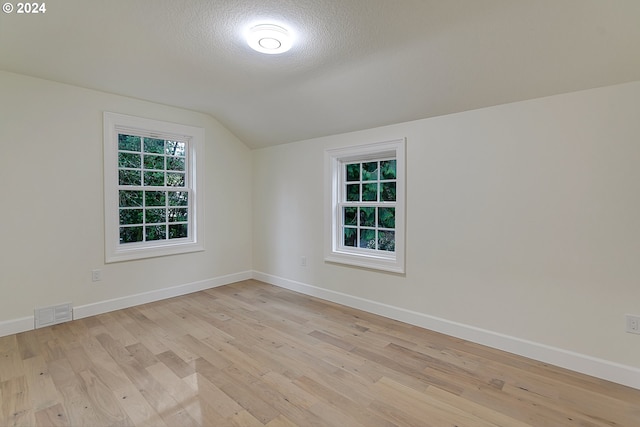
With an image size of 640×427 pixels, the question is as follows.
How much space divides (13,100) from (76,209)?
112cm

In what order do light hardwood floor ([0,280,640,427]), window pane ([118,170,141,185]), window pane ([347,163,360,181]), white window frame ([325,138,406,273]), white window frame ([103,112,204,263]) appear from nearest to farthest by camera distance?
light hardwood floor ([0,280,640,427]) < white window frame ([325,138,406,273]) < white window frame ([103,112,204,263]) < window pane ([118,170,141,185]) < window pane ([347,163,360,181])

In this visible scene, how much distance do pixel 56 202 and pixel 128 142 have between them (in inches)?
39.9

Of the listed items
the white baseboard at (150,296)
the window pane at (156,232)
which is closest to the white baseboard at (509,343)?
the white baseboard at (150,296)

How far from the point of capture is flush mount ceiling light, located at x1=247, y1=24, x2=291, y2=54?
2105 mm

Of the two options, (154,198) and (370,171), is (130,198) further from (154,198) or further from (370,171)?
(370,171)

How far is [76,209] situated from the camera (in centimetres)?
324

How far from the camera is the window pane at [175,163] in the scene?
4.06 metres

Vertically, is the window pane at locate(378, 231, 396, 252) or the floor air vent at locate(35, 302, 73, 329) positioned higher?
the window pane at locate(378, 231, 396, 252)

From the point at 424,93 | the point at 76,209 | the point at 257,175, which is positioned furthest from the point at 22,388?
the point at 424,93

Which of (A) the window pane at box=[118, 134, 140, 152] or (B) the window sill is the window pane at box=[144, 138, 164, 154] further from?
(B) the window sill

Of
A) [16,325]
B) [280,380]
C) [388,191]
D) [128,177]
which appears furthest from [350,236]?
[16,325]

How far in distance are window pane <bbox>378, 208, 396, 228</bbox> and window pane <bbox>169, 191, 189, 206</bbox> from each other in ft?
8.63

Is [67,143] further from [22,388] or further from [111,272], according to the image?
[22,388]

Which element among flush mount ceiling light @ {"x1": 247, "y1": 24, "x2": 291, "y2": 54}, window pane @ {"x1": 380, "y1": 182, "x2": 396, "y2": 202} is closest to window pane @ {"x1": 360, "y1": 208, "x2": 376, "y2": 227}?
window pane @ {"x1": 380, "y1": 182, "x2": 396, "y2": 202}
